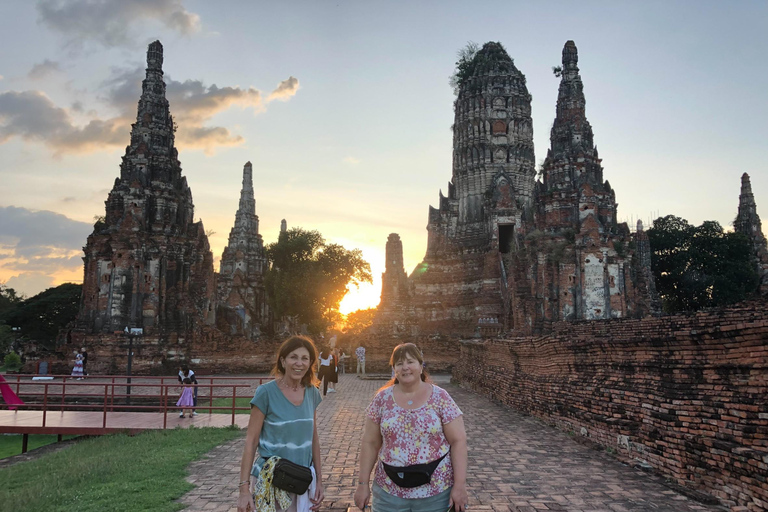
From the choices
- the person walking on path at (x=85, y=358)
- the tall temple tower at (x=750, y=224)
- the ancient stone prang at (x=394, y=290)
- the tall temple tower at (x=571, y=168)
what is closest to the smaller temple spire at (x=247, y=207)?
the ancient stone prang at (x=394, y=290)

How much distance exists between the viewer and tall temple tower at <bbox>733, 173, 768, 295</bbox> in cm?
3897

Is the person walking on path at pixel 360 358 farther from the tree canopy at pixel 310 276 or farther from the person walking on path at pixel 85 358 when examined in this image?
the tree canopy at pixel 310 276

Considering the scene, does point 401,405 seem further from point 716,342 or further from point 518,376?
point 518,376

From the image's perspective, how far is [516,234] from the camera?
31766 mm

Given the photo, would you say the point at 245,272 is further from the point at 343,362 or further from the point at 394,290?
the point at 343,362

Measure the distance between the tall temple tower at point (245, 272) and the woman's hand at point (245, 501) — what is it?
35684 millimetres

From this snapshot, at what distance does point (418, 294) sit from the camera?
34.9 metres

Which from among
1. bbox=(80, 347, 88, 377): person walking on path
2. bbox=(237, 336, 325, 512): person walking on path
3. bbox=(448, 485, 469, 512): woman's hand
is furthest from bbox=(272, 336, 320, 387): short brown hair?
bbox=(80, 347, 88, 377): person walking on path

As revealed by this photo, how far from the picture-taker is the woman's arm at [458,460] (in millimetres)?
3586

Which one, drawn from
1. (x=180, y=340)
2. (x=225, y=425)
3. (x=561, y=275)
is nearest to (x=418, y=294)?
(x=561, y=275)

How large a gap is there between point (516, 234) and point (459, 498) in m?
29.1

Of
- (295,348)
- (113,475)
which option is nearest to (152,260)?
(113,475)

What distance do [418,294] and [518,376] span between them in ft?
71.0

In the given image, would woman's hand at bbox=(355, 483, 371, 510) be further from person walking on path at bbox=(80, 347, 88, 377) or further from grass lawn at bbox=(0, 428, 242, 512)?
person walking on path at bbox=(80, 347, 88, 377)
